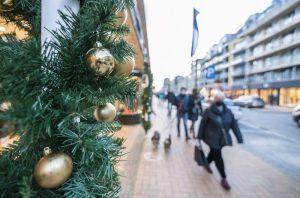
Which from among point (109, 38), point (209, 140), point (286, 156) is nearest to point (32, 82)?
point (109, 38)

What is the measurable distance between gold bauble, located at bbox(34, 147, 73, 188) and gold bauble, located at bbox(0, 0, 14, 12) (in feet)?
2.01

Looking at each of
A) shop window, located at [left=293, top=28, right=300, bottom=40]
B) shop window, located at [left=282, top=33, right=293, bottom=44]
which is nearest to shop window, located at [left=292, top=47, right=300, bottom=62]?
shop window, located at [left=293, top=28, right=300, bottom=40]

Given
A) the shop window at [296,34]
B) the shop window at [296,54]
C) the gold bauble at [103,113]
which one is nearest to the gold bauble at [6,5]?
the gold bauble at [103,113]

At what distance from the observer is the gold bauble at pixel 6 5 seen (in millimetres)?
1084

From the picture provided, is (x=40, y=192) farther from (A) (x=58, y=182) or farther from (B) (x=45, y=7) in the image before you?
(B) (x=45, y=7)

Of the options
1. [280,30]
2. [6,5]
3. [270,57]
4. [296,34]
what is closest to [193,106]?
[6,5]

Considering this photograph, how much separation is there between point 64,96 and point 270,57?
175 feet

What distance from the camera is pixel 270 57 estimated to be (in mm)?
49031

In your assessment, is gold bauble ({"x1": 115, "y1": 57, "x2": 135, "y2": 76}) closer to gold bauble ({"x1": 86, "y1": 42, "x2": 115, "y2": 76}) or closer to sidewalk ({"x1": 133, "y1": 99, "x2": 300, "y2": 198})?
gold bauble ({"x1": 86, "y1": 42, "x2": 115, "y2": 76})

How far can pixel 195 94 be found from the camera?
9.99 m

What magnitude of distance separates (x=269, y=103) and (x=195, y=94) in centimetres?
4174

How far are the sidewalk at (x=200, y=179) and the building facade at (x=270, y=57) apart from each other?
2565cm

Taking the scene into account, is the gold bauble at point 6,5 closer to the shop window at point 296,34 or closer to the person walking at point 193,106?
the person walking at point 193,106

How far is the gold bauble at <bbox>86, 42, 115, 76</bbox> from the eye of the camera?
3.05 ft
